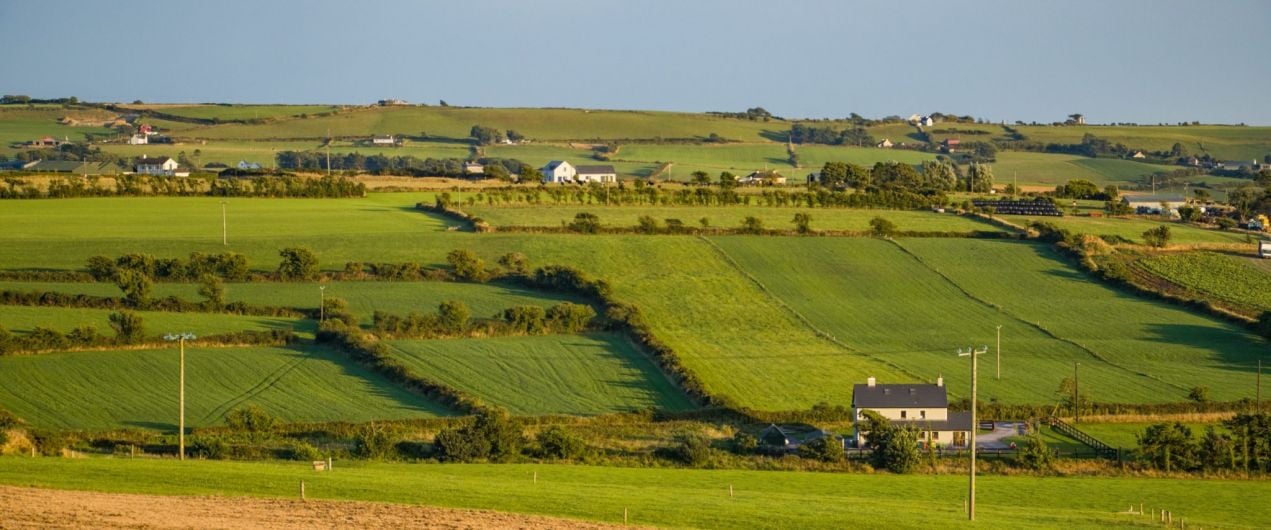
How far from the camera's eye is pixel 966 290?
8050 centimetres

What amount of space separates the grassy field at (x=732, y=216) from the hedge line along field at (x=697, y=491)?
5096 centimetres

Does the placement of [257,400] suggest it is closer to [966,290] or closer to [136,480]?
[136,480]

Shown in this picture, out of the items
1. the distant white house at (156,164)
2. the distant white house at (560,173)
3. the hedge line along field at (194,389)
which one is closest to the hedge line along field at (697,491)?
the hedge line along field at (194,389)

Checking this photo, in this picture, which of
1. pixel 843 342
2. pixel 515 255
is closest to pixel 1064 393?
pixel 843 342

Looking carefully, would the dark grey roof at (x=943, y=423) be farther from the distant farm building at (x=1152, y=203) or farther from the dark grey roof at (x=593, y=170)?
the dark grey roof at (x=593, y=170)

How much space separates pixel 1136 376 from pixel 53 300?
44713 mm

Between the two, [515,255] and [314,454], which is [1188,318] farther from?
[314,454]

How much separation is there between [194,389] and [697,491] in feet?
70.1

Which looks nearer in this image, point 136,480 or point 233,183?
point 136,480

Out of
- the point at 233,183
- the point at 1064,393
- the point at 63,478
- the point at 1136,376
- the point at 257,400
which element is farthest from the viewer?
the point at 233,183

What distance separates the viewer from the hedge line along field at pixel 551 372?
182ft

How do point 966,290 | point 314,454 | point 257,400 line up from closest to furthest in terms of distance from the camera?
point 314,454 → point 257,400 → point 966,290

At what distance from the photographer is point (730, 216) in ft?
332

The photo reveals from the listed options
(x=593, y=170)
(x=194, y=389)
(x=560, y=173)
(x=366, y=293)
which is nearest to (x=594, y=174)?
(x=593, y=170)
